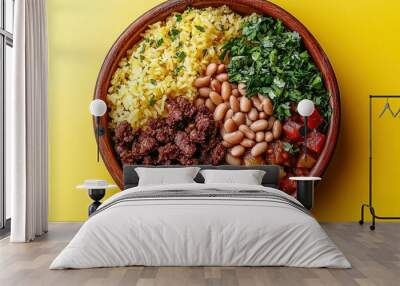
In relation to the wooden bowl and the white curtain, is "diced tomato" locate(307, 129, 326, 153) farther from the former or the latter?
the white curtain

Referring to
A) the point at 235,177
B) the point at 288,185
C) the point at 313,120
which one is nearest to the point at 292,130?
the point at 313,120

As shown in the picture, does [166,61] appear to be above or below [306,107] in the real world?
above

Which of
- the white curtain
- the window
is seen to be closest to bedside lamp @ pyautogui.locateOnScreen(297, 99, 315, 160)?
the white curtain

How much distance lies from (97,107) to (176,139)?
91 centimetres

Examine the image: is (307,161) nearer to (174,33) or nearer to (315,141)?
(315,141)

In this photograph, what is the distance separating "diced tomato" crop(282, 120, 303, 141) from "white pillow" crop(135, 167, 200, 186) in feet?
3.58

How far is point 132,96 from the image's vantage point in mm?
6328

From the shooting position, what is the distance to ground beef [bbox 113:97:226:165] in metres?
6.18

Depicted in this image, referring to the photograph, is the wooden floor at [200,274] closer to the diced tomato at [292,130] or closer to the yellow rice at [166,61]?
the diced tomato at [292,130]

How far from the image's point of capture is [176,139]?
246 inches

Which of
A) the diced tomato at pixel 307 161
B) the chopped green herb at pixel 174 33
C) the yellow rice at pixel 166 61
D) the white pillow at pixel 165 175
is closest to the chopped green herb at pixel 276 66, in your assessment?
the yellow rice at pixel 166 61

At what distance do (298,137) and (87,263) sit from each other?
2986 mm

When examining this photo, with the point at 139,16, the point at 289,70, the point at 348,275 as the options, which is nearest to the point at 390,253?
the point at 348,275

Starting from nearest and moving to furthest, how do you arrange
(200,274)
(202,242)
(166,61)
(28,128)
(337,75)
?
1. (200,274)
2. (202,242)
3. (28,128)
4. (166,61)
5. (337,75)
